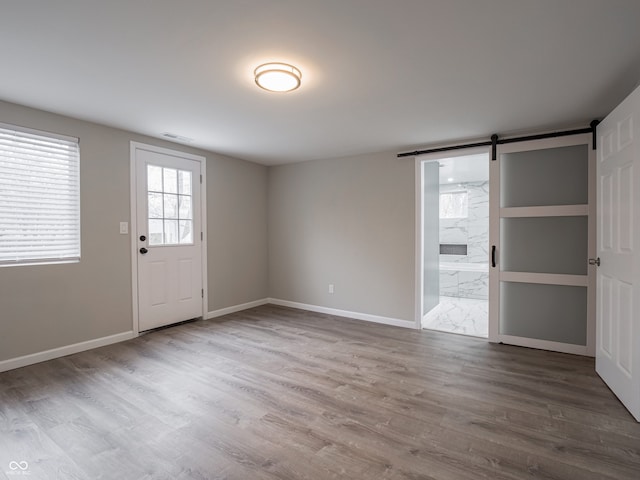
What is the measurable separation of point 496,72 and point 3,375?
15.3 feet

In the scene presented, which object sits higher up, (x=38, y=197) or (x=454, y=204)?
(x=454, y=204)

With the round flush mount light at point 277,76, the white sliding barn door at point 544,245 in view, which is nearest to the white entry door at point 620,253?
the white sliding barn door at point 544,245

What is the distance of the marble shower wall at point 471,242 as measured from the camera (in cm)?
673

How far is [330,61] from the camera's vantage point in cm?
218

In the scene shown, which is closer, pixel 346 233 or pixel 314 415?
pixel 314 415

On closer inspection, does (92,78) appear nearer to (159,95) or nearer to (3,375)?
(159,95)

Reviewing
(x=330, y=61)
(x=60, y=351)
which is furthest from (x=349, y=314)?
(x=330, y=61)

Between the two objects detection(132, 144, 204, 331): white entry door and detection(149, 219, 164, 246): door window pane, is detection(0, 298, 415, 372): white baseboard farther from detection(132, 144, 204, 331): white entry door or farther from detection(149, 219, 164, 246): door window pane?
detection(149, 219, 164, 246): door window pane

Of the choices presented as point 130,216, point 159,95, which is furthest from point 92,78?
point 130,216

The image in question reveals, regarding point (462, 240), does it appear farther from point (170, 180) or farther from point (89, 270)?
point (89, 270)

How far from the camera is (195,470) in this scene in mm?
1708

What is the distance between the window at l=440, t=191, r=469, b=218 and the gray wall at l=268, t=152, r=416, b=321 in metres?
3.44

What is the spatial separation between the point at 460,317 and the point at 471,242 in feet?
8.27

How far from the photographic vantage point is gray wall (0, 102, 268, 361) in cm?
296
